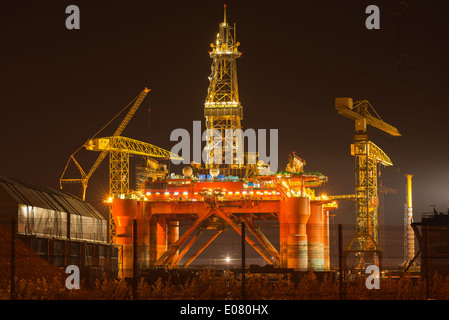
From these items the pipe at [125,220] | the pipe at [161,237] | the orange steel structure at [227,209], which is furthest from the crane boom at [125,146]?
the pipe at [125,220]

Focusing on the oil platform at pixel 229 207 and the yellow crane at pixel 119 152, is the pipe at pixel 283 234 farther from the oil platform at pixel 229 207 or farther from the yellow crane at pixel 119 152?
the yellow crane at pixel 119 152

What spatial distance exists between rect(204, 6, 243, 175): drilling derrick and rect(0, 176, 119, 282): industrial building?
81.8 ft

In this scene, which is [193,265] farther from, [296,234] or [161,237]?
[161,237]

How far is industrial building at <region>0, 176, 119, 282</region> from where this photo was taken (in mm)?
74812

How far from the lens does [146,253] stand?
11650 cm

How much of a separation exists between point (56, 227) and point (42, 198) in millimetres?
4733

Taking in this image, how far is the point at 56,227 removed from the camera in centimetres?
8869

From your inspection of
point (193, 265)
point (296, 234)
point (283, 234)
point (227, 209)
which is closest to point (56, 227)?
point (193, 265)

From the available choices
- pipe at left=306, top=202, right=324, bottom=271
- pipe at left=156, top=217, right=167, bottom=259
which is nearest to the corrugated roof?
pipe at left=156, top=217, right=167, bottom=259

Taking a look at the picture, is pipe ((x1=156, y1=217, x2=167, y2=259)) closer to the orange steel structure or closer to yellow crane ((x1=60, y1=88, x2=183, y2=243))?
the orange steel structure

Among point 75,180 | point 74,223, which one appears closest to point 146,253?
point 74,223

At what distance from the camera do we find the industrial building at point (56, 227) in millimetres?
74812

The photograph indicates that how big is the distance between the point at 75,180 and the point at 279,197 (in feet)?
275

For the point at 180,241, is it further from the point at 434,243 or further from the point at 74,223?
the point at 434,243
